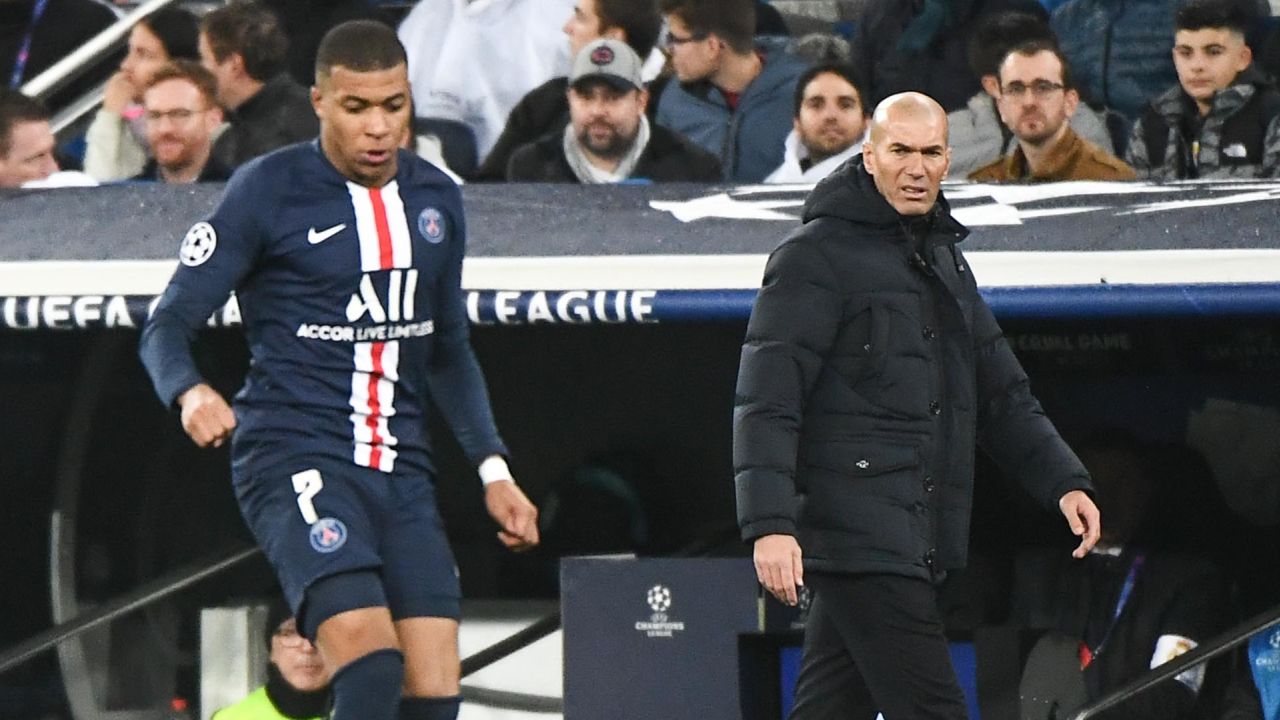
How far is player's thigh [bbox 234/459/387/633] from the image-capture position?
14.4ft

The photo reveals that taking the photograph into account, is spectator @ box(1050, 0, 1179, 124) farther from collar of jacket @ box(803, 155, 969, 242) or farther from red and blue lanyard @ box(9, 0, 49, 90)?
red and blue lanyard @ box(9, 0, 49, 90)

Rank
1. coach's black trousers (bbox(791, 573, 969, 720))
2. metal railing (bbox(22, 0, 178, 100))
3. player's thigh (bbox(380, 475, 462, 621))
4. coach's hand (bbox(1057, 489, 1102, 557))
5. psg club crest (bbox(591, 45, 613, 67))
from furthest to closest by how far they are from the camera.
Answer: metal railing (bbox(22, 0, 178, 100))
psg club crest (bbox(591, 45, 613, 67))
player's thigh (bbox(380, 475, 462, 621))
coach's hand (bbox(1057, 489, 1102, 557))
coach's black trousers (bbox(791, 573, 969, 720))

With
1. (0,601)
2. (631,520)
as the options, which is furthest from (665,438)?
(0,601)

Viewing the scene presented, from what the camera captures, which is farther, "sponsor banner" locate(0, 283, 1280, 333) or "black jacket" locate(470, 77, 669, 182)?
"black jacket" locate(470, 77, 669, 182)

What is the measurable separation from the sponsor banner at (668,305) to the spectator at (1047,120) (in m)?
1.07

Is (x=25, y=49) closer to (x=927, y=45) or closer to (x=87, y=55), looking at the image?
(x=87, y=55)

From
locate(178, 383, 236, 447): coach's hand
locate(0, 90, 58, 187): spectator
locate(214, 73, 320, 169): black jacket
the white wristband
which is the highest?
locate(214, 73, 320, 169): black jacket

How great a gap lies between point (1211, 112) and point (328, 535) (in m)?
3.13

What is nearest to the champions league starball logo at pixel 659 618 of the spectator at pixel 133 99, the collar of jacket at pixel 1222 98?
the collar of jacket at pixel 1222 98

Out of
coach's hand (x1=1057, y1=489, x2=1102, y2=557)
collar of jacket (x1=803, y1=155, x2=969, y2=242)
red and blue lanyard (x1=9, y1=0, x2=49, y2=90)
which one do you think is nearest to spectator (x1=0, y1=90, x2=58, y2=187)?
red and blue lanyard (x1=9, y1=0, x2=49, y2=90)

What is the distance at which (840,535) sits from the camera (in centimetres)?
432

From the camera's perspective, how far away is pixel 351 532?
442 centimetres

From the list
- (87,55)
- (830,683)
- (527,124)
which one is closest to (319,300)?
(830,683)

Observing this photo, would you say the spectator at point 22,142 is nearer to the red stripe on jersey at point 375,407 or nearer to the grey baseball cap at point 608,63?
the grey baseball cap at point 608,63
